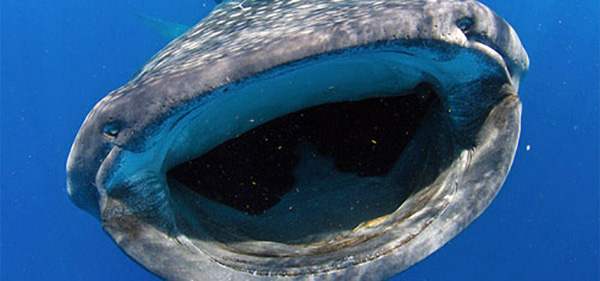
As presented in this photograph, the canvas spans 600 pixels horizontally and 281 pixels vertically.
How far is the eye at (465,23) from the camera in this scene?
160 centimetres

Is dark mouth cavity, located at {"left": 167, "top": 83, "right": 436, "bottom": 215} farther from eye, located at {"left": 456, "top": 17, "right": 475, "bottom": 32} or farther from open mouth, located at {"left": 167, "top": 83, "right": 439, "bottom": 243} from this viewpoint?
eye, located at {"left": 456, "top": 17, "right": 475, "bottom": 32}

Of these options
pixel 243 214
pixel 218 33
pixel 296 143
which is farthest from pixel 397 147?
pixel 218 33

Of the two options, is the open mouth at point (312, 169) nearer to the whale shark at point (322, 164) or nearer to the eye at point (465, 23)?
the whale shark at point (322, 164)

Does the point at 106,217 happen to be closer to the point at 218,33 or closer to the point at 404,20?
the point at 218,33

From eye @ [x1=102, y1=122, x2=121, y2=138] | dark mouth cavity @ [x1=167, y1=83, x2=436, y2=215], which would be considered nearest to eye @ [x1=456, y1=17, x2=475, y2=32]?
dark mouth cavity @ [x1=167, y1=83, x2=436, y2=215]

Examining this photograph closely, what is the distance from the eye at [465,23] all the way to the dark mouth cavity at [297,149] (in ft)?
1.83

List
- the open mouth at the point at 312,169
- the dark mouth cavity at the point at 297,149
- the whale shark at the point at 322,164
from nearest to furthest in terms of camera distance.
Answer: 1. the whale shark at the point at 322,164
2. the open mouth at the point at 312,169
3. the dark mouth cavity at the point at 297,149

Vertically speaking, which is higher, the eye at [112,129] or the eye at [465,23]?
the eye at [112,129]

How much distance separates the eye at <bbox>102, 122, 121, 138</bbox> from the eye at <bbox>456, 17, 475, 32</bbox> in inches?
46.8

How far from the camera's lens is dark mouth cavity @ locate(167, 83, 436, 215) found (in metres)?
2.37

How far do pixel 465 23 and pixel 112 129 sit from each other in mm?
1252

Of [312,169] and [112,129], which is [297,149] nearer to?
[312,169]

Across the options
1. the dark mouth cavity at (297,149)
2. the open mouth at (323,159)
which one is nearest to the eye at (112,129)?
the open mouth at (323,159)

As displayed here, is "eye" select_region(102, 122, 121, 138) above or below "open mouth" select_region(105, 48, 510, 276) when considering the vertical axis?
above
